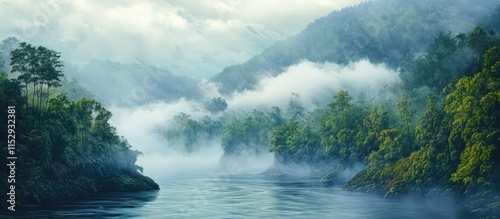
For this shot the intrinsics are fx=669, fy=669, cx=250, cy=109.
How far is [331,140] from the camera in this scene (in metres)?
152

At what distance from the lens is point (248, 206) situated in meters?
99.8

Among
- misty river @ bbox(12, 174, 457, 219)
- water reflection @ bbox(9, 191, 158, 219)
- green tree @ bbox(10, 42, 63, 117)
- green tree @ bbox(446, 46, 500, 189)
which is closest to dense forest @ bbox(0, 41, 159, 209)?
green tree @ bbox(10, 42, 63, 117)

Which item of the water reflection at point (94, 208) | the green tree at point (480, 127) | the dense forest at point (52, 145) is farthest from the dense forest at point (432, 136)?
the dense forest at point (52, 145)

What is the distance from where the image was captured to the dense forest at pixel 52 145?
90.1m

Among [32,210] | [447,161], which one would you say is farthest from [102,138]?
[447,161]

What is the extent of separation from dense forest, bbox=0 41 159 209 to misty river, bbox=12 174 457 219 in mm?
Answer: 4036

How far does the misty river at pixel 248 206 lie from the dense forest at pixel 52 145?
404cm

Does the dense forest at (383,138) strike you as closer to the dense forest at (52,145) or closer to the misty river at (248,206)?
the dense forest at (52,145)

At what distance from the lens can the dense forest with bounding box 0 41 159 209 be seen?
90062 millimetres

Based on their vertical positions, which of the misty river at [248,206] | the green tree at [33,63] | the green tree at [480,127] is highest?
the green tree at [33,63]

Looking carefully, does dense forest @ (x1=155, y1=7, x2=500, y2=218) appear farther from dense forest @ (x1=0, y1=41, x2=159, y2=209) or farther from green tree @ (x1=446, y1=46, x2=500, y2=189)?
dense forest @ (x1=0, y1=41, x2=159, y2=209)

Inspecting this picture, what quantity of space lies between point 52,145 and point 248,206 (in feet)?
104

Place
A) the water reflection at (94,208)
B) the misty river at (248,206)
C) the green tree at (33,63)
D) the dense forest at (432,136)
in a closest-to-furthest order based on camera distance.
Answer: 1. the dense forest at (432,136)
2. the water reflection at (94,208)
3. the misty river at (248,206)
4. the green tree at (33,63)

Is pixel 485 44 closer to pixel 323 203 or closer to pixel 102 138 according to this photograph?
pixel 323 203
